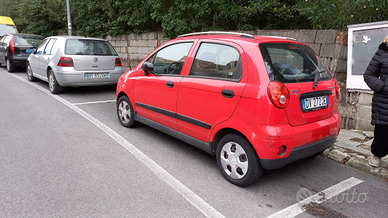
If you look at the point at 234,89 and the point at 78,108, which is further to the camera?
the point at 78,108

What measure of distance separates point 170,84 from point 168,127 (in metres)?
0.63

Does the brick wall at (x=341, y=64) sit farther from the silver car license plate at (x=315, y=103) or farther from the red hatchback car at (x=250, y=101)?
the silver car license plate at (x=315, y=103)

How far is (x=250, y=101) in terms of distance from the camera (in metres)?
3.01

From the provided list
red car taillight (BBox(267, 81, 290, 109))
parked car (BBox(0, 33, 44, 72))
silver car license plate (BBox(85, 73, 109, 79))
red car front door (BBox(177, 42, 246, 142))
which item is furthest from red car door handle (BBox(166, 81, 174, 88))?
parked car (BBox(0, 33, 44, 72))

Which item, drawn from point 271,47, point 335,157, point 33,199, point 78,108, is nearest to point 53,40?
point 78,108

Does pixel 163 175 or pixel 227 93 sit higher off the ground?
pixel 227 93

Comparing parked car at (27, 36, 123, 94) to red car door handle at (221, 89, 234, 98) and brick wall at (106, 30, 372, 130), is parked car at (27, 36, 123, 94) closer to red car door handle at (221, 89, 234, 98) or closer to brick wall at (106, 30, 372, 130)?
brick wall at (106, 30, 372, 130)

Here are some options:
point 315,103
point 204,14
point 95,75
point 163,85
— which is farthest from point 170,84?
point 204,14

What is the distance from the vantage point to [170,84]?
404 centimetres

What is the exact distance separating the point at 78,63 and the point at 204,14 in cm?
383

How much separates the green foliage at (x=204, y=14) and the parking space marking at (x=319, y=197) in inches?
126

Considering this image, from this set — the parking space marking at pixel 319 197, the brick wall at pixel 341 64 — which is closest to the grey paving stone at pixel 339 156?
the parking space marking at pixel 319 197

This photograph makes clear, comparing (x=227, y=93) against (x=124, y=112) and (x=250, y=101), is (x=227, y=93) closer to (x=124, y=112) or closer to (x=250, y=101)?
(x=250, y=101)

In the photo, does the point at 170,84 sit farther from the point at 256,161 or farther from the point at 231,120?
the point at 256,161
